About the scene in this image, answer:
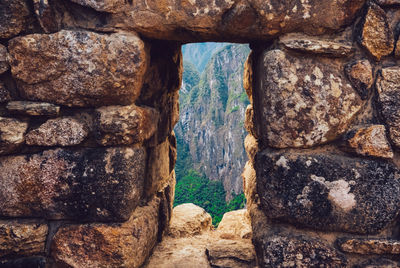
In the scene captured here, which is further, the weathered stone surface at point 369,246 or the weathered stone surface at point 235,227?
the weathered stone surface at point 235,227

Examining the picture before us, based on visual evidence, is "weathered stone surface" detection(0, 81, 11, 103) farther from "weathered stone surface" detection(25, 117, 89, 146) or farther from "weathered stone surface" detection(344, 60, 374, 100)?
"weathered stone surface" detection(344, 60, 374, 100)

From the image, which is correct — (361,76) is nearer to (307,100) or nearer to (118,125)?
(307,100)

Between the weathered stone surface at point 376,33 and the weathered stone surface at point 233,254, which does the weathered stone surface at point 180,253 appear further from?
the weathered stone surface at point 376,33

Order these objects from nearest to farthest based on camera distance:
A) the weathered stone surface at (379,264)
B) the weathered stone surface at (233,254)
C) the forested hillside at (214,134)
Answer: the weathered stone surface at (379,264) < the weathered stone surface at (233,254) < the forested hillside at (214,134)

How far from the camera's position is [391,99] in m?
1.22

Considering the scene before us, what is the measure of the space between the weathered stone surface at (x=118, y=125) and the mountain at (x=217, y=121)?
119ft

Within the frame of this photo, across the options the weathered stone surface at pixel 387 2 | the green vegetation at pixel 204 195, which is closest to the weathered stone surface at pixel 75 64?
the weathered stone surface at pixel 387 2

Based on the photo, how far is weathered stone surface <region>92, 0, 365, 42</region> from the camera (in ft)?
4.03

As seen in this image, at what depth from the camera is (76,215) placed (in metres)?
1.32

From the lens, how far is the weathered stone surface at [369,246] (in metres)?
1.21

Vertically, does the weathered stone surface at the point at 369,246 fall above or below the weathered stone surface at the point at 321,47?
below

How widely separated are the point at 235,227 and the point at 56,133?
1.61 metres

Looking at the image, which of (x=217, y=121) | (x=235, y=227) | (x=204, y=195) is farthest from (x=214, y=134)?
(x=235, y=227)

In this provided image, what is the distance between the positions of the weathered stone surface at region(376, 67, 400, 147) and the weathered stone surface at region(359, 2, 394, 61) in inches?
4.0
